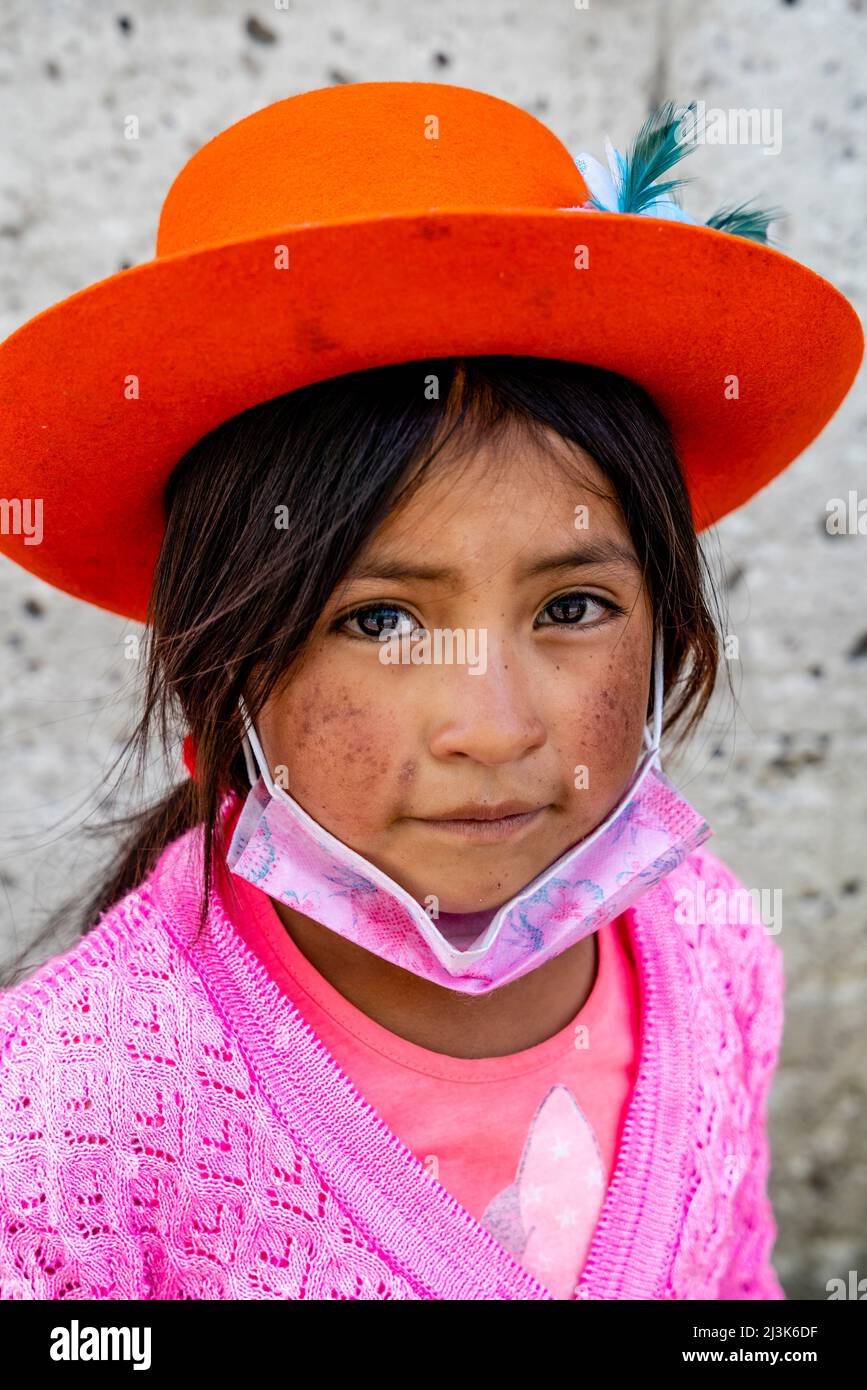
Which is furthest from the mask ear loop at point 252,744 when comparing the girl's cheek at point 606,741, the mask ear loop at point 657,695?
the mask ear loop at point 657,695

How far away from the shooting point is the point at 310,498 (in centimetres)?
109

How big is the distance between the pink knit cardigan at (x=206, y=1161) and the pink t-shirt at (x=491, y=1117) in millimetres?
33

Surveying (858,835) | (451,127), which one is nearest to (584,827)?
(451,127)

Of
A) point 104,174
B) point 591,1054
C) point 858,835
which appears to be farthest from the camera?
point 858,835

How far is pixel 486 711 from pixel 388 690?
0.10 m

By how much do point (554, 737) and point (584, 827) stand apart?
140 mm

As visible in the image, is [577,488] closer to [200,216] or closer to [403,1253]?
[200,216]

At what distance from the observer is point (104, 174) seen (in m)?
1.79

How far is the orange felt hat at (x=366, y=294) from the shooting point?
0.96 meters

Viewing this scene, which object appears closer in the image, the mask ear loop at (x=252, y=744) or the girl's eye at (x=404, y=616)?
the girl's eye at (x=404, y=616)

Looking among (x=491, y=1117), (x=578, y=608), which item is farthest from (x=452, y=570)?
(x=491, y=1117)

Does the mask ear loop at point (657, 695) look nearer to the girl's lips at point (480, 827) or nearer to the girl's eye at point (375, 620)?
the girl's lips at point (480, 827)

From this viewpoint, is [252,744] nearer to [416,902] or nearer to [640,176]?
[416,902]

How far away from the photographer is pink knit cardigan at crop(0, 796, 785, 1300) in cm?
110
